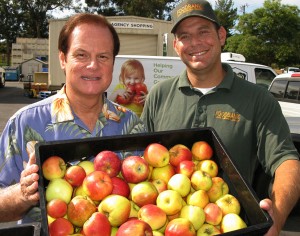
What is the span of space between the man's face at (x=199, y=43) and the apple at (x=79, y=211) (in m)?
1.55

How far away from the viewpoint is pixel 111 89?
8125mm

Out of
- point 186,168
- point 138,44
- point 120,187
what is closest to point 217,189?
point 186,168

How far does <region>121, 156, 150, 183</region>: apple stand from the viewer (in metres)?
1.89

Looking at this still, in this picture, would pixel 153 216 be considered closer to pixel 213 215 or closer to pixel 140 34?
pixel 213 215

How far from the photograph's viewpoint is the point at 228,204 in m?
1.80

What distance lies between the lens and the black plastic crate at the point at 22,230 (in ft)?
4.72

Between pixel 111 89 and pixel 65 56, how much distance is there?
19.2ft

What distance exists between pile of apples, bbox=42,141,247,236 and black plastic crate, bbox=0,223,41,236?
4.5 inches

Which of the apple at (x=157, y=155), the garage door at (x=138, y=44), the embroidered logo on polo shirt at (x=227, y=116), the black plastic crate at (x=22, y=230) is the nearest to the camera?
the black plastic crate at (x=22, y=230)

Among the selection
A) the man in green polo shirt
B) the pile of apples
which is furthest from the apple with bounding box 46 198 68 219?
the man in green polo shirt

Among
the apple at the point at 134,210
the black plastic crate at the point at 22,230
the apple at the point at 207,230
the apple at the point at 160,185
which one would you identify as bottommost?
the apple at the point at 207,230

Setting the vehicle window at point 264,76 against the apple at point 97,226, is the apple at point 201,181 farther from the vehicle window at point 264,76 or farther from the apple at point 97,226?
the vehicle window at point 264,76

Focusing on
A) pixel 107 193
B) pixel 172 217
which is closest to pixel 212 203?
pixel 172 217

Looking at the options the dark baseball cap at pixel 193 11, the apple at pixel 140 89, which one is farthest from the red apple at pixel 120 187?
the apple at pixel 140 89
